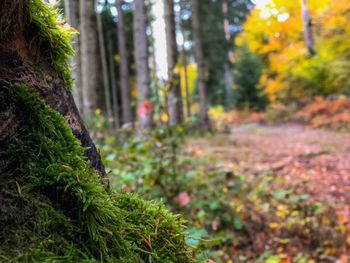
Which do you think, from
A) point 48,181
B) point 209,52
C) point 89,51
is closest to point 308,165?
point 89,51

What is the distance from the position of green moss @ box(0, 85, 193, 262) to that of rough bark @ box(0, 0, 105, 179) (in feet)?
0.16

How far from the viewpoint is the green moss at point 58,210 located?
1.05 m

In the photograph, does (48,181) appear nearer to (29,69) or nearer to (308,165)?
(29,69)

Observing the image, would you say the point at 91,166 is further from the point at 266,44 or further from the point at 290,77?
the point at 266,44

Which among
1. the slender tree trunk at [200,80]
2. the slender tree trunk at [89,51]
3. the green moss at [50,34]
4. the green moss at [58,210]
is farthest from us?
the slender tree trunk at [200,80]

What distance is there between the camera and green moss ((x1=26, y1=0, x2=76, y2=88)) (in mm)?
1316

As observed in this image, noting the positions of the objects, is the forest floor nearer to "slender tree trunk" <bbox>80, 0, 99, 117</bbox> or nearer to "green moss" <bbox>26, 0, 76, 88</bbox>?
"slender tree trunk" <bbox>80, 0, 99, 117</bbox>

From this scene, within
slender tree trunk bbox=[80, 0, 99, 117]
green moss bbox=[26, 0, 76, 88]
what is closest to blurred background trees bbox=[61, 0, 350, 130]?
slender tree trunk bbox=[80, 0, 99, 117]

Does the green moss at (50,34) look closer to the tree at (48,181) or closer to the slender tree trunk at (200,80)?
the tree at (48,181)

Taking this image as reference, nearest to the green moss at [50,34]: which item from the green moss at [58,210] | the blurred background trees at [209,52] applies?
the green moss at [58,210]

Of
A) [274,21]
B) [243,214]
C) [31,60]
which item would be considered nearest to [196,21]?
[274,21]

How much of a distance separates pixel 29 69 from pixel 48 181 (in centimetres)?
39

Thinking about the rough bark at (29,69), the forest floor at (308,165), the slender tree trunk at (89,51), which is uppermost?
the slender tree trunk at (89,51)

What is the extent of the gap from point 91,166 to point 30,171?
10.6 inches
